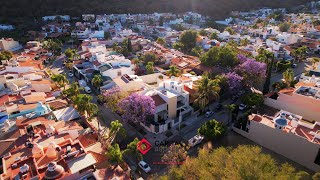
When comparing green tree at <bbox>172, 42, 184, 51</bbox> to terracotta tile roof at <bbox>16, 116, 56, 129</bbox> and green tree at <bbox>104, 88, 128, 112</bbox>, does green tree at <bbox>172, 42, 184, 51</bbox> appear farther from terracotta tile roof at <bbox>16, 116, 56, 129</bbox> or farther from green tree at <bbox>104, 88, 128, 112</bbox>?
terracotta tile roof at <bbox>16, 116, 56, 129</bbox>

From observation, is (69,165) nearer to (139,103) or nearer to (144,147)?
(144,147)

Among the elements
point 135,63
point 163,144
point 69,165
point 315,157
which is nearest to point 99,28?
point 135,63

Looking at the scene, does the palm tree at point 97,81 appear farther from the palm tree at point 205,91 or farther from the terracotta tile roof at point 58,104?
the palm tree at point 205,91

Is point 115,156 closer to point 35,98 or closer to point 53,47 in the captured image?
point 35,98

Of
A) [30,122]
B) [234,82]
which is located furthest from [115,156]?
[234,82]

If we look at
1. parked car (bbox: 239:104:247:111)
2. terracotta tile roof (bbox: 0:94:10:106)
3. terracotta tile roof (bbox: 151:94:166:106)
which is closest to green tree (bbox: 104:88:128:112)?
terracotta tile roof (bbox: 151:94:166:106)

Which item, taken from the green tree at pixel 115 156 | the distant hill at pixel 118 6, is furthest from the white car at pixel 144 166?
the distant hill at pixel 118 6

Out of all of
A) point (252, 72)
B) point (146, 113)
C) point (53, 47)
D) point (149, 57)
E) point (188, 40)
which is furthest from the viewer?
point (188, 40)
